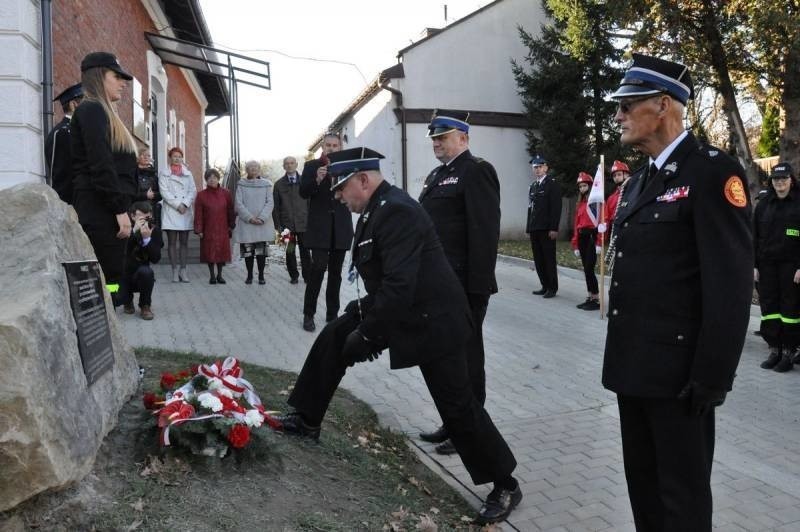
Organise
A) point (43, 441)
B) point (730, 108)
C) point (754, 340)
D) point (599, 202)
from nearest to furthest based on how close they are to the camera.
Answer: point (43, 441) < point (754, 340) < point (599, 202) < point (730, 108)

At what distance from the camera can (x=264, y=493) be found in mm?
3109

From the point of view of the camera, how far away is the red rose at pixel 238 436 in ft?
10.4

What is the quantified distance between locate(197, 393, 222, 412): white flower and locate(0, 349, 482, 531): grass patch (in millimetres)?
232

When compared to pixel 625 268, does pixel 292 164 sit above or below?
above

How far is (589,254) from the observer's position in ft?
33.1

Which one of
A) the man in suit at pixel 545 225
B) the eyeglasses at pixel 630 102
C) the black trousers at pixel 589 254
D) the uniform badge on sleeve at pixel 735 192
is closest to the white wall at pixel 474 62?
the man in suit at pixel 545 225

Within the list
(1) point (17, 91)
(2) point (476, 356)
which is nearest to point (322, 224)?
(1) point (17, 91)

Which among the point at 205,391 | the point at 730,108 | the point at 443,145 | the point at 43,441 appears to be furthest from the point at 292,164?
the point at 730,108

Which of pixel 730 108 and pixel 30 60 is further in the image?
pixel 730 108

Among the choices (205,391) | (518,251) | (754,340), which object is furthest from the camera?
(518,251)

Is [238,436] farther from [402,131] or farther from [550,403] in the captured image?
[402,131]

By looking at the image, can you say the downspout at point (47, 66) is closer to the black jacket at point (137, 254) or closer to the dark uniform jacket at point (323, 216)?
the black jacket at point (137, 254)

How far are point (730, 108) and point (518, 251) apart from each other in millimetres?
6113

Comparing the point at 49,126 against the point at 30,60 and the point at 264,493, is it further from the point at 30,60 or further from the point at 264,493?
the point at 264,493
